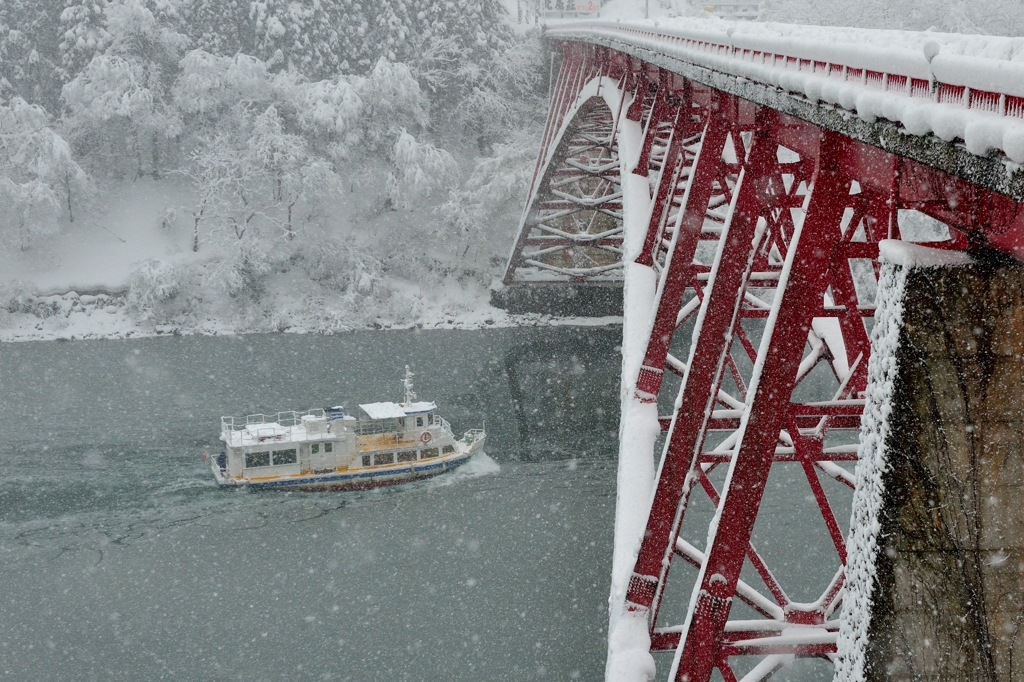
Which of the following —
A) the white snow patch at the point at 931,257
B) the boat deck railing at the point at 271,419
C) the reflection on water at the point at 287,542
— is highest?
the white snow patch at the point at 931,257

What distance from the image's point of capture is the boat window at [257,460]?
74.5 ft

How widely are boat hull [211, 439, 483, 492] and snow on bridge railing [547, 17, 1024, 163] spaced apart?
18243 millimetres

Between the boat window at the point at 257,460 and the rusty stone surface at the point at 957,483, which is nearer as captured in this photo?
the rusty stone surface at the point at 957,483

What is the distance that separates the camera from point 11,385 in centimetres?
2886

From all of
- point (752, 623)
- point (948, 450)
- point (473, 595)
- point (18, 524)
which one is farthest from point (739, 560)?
point (18, 524)

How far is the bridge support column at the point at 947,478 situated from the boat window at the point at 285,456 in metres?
21.5

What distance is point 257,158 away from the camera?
39031 mm

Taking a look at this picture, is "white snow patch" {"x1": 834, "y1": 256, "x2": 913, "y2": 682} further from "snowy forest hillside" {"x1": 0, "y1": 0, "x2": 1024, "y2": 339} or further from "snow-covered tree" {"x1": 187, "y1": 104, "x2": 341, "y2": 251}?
"snow-covered tree" {"x1": 187, "y1": 104, "x2": 341, "y2": 251}

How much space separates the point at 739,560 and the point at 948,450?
2148mm

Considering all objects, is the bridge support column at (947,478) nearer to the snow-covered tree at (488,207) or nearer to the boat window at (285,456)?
the boat window at (285,456)

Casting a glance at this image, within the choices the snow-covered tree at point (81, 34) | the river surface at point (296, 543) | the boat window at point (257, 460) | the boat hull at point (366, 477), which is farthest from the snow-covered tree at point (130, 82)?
the boat hull at point (366, 477)

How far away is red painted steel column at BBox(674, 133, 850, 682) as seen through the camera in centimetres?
465

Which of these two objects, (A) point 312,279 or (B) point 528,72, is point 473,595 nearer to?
(A) point 312,279

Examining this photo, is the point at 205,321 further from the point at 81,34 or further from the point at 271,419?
the point at 81,34
